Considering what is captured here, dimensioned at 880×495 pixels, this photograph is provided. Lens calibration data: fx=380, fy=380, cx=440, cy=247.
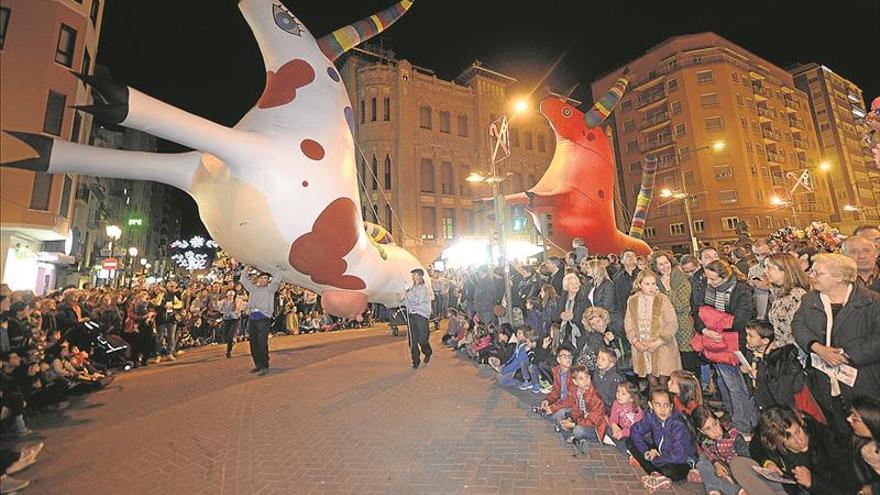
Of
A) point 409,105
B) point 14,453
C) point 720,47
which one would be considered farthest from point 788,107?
point 14,453

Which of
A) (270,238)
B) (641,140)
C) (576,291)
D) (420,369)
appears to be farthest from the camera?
(641,140)

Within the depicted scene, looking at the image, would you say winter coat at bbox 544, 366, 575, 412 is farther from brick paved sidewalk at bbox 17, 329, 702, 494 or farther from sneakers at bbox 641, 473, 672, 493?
sneakers at bbox 641, 473, 672, 493

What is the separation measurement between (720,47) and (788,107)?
1436 centimetres

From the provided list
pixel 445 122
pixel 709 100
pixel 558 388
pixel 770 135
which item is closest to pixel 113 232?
pixel 558 388

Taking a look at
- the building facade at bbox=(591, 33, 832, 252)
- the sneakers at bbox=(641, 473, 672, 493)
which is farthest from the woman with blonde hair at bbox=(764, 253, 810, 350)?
the building facade at bbox=(591, 33, 832, 252)

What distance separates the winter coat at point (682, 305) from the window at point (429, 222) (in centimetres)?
2354

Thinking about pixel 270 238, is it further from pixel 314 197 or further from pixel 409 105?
pixel 409 105

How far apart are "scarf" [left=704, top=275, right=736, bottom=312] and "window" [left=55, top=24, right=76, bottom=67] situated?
230 inches

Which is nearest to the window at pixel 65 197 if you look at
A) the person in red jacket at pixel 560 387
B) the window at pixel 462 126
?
the person in red jacket at pixel 560 387

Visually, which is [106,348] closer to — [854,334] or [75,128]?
[75,128]

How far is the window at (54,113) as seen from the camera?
206cm

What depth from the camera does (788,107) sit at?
1734 inches

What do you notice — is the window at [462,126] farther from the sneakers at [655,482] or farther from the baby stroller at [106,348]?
the sneakers at [655,482]

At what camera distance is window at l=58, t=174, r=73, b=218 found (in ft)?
7.47
